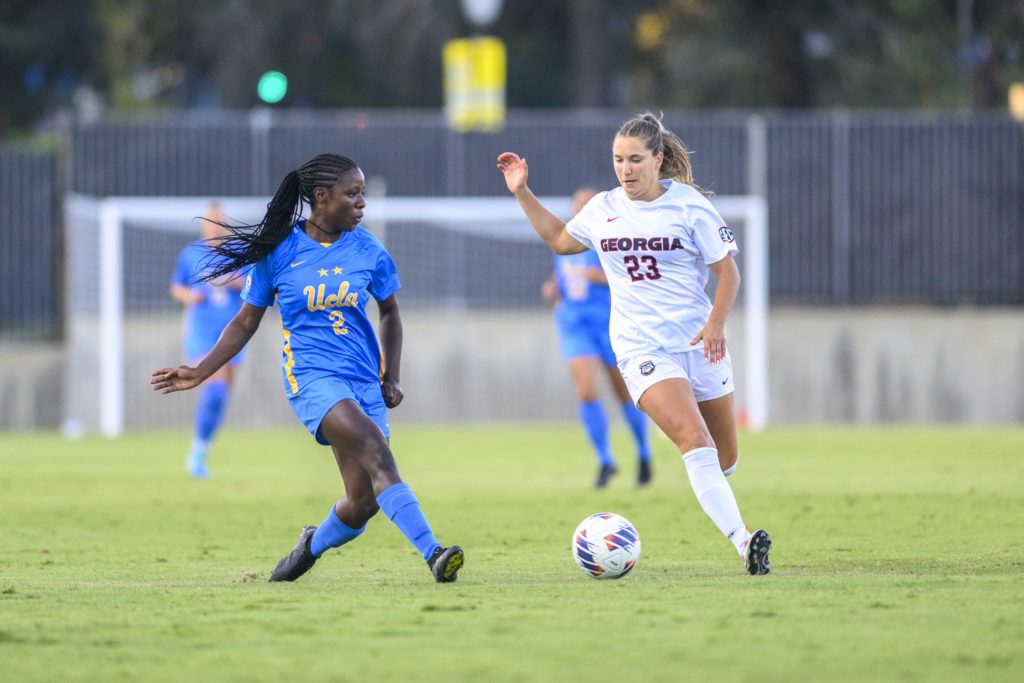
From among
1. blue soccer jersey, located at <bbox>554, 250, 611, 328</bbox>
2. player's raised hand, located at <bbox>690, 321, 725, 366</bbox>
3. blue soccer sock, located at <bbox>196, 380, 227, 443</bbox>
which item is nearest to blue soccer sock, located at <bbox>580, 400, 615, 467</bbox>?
blue soccer jersey, located at <bbox>554, 250, 611, 328</bbox>

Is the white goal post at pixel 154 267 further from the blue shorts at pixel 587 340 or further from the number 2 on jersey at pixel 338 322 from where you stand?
the number 2 on jersey at pixel 338 322

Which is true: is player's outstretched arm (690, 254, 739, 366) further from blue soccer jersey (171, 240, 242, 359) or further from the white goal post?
the white goal post

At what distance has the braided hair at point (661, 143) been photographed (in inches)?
343

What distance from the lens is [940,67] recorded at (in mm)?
38562

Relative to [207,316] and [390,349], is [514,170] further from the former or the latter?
[207,316]

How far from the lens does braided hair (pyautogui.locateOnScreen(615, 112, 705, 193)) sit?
8711mm

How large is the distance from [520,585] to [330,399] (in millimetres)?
1257

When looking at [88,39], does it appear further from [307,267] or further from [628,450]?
[307,267]

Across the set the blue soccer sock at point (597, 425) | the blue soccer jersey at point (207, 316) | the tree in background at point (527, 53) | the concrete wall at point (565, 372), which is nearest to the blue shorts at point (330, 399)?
the blue soccer sock at point (597, 425)

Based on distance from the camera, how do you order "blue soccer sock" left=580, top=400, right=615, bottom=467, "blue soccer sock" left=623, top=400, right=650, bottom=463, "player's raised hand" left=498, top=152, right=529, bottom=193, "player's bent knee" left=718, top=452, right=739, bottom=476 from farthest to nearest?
1. "blue soccer sock" left=580, top=400, right=615, bottom=467
2. "blue soccer sock" left=623, top=400, right=650, bottom=463
3. "player's bent knee" left=718, top=452, right=739, bottom=476
4. "player's raised hand" left=498, top=152, right=529, bottom=193

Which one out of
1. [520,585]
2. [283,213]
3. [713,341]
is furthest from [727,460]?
[283,213]

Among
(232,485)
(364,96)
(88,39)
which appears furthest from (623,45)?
(232,485)

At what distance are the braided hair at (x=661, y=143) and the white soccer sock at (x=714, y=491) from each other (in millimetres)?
1458

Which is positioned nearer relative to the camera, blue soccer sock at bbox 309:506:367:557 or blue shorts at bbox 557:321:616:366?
blue soccer sock at bbox 309:506:367:557
